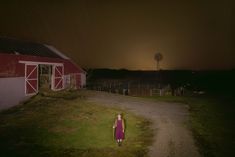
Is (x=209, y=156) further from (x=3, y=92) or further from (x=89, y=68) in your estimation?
(x=89, y=68)

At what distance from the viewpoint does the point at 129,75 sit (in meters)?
97.4

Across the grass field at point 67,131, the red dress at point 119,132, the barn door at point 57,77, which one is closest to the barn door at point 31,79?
the grass field at point 67,131

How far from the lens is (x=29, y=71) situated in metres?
32.5

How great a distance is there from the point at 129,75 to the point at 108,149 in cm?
8160

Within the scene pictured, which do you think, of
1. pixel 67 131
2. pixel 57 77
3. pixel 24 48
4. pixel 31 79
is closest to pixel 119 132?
pixel 67 131

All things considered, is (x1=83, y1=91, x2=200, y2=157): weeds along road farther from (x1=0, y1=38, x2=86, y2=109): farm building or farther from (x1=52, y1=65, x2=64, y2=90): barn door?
(x1=0, y1=38, x2=86, y2=109): farm building

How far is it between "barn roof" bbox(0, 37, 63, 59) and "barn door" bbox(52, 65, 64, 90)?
2.19 m

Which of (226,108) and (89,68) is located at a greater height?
(89,68)

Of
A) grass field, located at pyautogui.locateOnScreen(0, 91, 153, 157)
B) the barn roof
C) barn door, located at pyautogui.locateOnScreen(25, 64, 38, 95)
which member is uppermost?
the barn roof

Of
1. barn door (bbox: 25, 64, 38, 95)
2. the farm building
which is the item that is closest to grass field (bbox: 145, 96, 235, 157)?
barn door (bbox: 25, 64, 38, 95)

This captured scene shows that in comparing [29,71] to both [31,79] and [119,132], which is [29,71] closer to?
[31,79]

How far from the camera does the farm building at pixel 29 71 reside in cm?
2898

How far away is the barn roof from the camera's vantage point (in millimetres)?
31962

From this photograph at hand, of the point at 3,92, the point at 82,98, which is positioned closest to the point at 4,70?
the point at 3,92
